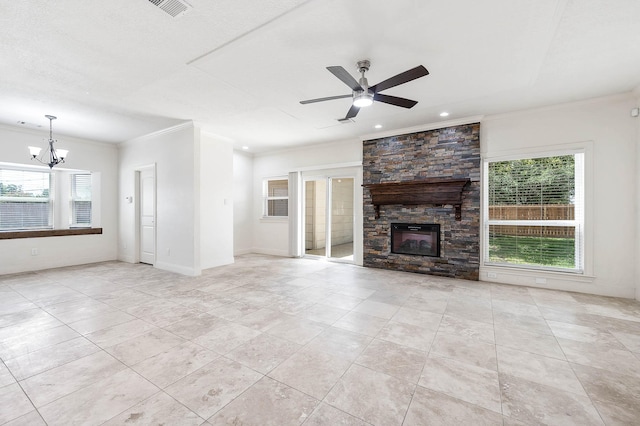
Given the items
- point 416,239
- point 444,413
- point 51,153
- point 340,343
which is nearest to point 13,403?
point 340,343

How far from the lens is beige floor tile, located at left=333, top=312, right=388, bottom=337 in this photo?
282cm

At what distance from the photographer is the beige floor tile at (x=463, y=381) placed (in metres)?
1.82

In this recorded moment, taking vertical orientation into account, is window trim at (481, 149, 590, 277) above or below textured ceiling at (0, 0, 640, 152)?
below

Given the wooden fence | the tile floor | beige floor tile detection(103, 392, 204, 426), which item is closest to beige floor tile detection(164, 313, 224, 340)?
the tile floor

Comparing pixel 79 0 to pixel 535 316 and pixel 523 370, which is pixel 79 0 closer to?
pixel 523 370

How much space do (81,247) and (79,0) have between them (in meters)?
5.88

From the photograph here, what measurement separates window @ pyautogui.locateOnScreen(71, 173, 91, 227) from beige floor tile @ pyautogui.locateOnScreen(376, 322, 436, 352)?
734 centimetres

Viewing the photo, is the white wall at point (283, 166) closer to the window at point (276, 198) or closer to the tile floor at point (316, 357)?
the window at point (276, 198)

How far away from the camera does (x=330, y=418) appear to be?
164 cm

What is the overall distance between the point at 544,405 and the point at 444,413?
2.27 feet

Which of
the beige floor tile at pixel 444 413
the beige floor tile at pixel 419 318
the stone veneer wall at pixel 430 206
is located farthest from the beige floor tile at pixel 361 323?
the stone veneer wall at pixel 430 206

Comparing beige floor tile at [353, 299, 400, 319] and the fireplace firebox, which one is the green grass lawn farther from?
beige floor tile at [353, 299, 400, 319]

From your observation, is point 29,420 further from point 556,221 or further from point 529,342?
point 556,221

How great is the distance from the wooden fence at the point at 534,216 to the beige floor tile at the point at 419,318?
8.14 feet
